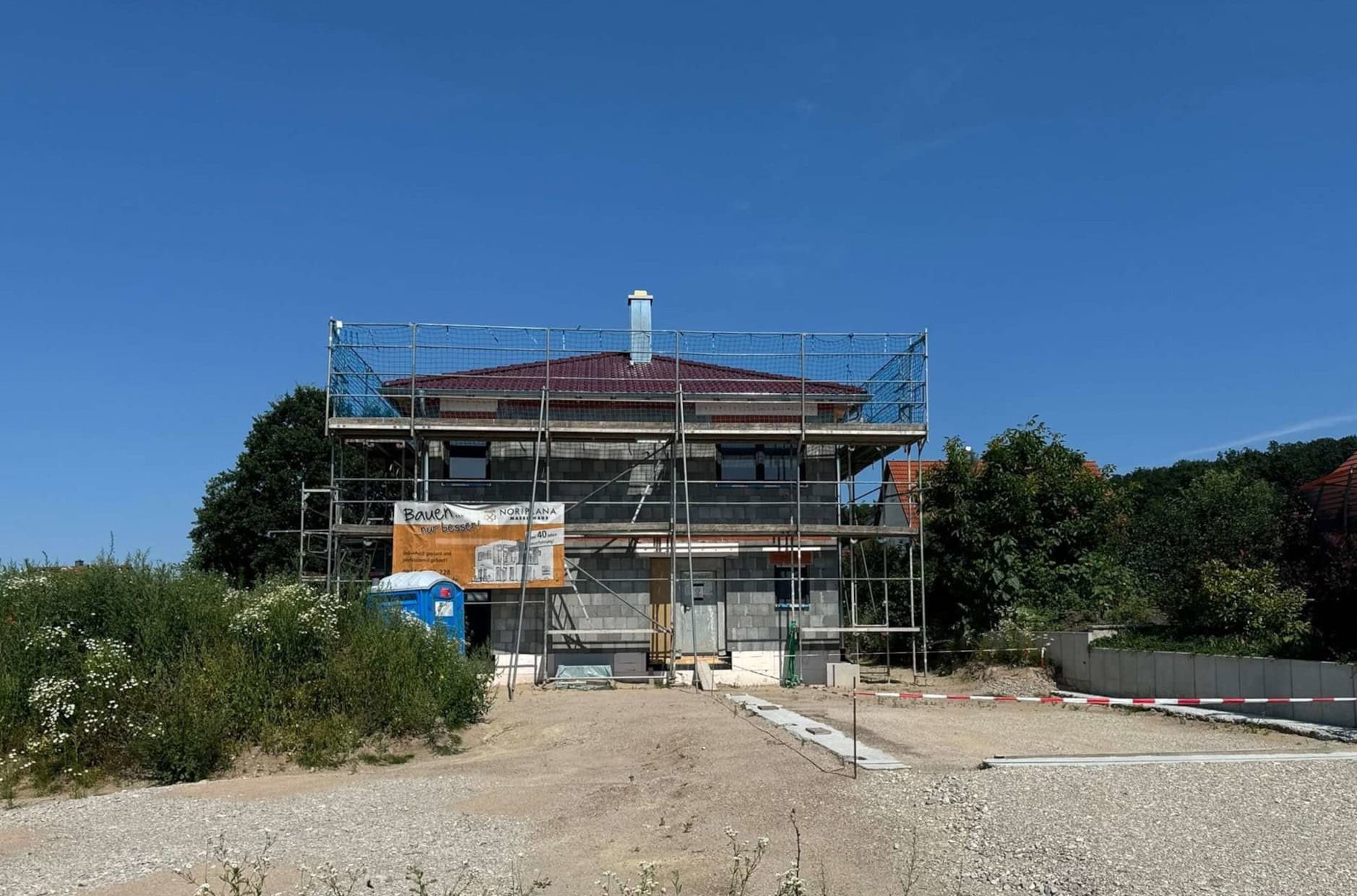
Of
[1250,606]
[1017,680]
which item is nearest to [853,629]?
[1017,680]

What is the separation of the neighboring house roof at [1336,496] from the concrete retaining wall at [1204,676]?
4.69 metres

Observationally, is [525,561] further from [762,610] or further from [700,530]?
[762,610]

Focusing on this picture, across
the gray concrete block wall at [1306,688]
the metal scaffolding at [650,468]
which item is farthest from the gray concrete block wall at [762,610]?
the gray concrete block wall at [1306,688]

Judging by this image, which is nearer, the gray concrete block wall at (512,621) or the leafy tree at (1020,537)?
the gray concrete block wall at (512,621)

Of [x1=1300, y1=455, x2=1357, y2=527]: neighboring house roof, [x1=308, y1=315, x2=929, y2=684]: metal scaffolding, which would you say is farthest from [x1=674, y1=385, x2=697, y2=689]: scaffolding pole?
[x1=1300, y1=455, x2=1357, y2=527]: neighboring house roof

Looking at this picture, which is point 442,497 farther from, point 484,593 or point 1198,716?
point 1198,716

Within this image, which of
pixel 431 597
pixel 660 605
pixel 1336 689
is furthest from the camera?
pixel 660 605

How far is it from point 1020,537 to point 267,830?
19.5 meters

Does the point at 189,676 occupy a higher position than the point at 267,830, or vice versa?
the point at 189,676

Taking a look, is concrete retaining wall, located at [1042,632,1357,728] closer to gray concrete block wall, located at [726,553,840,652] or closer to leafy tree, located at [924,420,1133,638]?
leafy tree, located at [924,420,1133,638]

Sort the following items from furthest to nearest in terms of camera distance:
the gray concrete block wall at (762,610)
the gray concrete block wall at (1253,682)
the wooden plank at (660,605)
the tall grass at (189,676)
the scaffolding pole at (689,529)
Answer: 1. the wooden plank at (660,605)
2. the gray concrete block wall at (762,610)
3. the scaffolding pole at (689,529)
4. the gray concrete block wall at (1253,682)
5. the tall grass at (189,676)

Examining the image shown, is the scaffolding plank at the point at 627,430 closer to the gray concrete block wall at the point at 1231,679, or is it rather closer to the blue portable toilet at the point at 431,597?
the blue portable toilet at the point at 431,597

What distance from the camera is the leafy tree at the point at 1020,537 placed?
80.8ft

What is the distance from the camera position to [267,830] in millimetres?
9258
